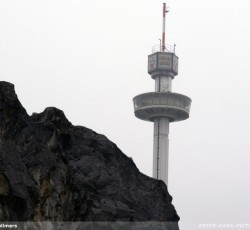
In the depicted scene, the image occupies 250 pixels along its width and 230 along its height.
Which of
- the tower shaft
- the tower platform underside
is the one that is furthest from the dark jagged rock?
the tower platform underside

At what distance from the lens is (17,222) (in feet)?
78.4

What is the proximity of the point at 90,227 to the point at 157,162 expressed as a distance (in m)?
84.4

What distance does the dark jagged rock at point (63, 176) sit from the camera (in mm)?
25203

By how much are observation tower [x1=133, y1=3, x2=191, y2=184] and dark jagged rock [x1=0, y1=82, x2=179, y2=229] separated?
7165cm

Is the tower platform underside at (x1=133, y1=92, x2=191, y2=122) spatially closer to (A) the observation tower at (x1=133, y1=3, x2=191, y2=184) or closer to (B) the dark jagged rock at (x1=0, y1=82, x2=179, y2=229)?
(A) the observation tower at (x1=133, y1=3, x2=191, y2=184)

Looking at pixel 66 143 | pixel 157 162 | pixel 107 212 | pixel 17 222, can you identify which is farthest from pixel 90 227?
pixel 157 162

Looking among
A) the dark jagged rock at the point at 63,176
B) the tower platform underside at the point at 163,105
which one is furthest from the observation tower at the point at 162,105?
the dark jagged rock at the point at 63,176

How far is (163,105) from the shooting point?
121062 millimetres

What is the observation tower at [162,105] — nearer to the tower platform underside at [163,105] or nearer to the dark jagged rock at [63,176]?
the tower platform underside at [163,105]

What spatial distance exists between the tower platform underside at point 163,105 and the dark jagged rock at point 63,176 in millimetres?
74624

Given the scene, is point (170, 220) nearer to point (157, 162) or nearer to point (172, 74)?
point (157, 162)

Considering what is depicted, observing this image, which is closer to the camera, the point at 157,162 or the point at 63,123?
the point at 63,123

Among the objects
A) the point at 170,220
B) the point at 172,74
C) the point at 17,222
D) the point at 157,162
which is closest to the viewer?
the point at 17,222

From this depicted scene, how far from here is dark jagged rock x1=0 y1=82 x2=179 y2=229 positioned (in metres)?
25.2
